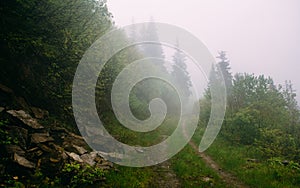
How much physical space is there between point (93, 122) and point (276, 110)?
15151mm

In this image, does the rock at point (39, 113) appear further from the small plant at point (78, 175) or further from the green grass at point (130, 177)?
the green grass at point (130, 177)

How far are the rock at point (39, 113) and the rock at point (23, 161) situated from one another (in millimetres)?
3456

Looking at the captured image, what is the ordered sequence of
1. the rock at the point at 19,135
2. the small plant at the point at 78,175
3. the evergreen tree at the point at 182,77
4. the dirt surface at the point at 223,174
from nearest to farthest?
the rock at the point at 19,135
the small plant at the point at 78,175
the dirt surface at the point at 223,174
the evergreen tree at the point at 182,77

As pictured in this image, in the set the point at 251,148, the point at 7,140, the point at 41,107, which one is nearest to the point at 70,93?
the point at 41,107

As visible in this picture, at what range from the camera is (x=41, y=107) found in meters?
11.4

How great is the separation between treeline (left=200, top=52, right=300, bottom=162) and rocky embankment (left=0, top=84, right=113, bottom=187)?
11.8m

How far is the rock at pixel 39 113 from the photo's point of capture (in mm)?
10359

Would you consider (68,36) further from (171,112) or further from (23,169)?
(171,112)

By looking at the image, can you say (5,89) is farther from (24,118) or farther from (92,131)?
(92,131)

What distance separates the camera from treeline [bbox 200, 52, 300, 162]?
15.4 metres

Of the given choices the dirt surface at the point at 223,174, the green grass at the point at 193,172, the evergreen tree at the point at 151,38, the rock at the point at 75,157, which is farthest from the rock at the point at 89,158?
the evergreen tree at the point at 151,38

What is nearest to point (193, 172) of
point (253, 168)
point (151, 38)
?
point (253, 168)

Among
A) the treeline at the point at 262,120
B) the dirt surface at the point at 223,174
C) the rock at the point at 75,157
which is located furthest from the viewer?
the treeline at the point at 262,120

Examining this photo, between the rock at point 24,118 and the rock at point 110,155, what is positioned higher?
the rock at point 24,118
